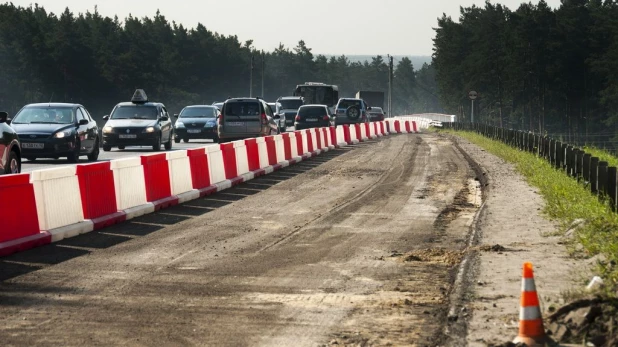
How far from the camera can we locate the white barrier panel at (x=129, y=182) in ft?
55.4

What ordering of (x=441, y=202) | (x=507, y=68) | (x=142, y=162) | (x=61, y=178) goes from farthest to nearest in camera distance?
1. (x=507, y=68)
2. (x=441, y=202)
3. (x=142, y=162)
4. (x=61, y=178)

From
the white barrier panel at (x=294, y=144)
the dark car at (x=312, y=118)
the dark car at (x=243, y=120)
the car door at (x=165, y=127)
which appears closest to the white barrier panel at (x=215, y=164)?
the white barrier panel at (x=294, y=144)

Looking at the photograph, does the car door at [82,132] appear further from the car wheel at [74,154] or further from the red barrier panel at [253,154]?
the red barrier panel at [253,154]

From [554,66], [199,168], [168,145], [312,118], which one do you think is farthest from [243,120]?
[554,66]

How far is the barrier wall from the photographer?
44.8 feet

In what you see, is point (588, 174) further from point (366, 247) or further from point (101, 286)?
point (101, 286)

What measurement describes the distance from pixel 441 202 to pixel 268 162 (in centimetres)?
957

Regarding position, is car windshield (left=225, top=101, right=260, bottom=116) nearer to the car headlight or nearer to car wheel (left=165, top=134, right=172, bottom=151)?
car wheel (left=165, top=134, right=172, bottom=151)

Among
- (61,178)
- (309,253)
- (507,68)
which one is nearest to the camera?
(309,253)

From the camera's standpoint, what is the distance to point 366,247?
13406 mm

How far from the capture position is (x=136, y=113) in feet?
128

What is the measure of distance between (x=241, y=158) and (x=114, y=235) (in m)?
10.7

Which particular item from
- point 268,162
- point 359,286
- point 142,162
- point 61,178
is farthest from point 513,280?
point 268,162

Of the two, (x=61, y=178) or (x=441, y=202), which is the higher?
(x=61, y=178)
